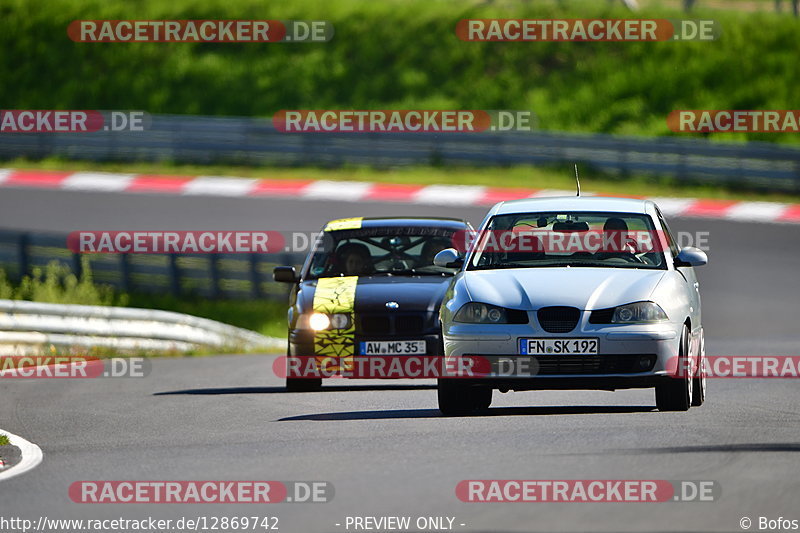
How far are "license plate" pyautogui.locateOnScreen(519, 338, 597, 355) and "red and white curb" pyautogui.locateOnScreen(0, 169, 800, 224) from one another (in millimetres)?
19075

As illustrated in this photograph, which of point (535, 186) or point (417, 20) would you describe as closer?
point (535, 186)

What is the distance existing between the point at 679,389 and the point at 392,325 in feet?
10.2

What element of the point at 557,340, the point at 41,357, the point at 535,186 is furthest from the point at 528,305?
the point at 535,186

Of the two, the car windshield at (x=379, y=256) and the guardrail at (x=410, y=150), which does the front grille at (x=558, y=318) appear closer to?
the car windshield at (x=379, y=256)

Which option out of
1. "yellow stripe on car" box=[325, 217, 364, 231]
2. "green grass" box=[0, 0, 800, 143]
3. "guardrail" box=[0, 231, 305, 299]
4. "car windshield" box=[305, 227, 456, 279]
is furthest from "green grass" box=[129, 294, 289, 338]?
"green grass" box=[0, 0, 800, 143]

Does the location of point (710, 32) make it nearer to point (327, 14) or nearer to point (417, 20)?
point (417, 20)

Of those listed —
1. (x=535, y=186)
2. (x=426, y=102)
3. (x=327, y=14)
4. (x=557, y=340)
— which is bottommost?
(x=557, y=340)

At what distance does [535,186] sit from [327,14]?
15.4 m

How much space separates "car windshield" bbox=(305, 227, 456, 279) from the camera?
14.7 meters

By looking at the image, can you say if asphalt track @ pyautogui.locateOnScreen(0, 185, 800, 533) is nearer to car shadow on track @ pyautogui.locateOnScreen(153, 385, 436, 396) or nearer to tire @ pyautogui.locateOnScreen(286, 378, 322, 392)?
car shadow on track @ pyautogui.locateOnScreen(153, 385, 436, 396)

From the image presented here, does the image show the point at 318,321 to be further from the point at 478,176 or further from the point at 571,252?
the point at 478,176

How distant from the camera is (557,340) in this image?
10.9 m

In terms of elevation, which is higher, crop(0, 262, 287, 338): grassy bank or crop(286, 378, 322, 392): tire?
crop(0, 262, 287, 338): grassy bank

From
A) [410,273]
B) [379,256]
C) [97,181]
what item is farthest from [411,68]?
[410,273]
